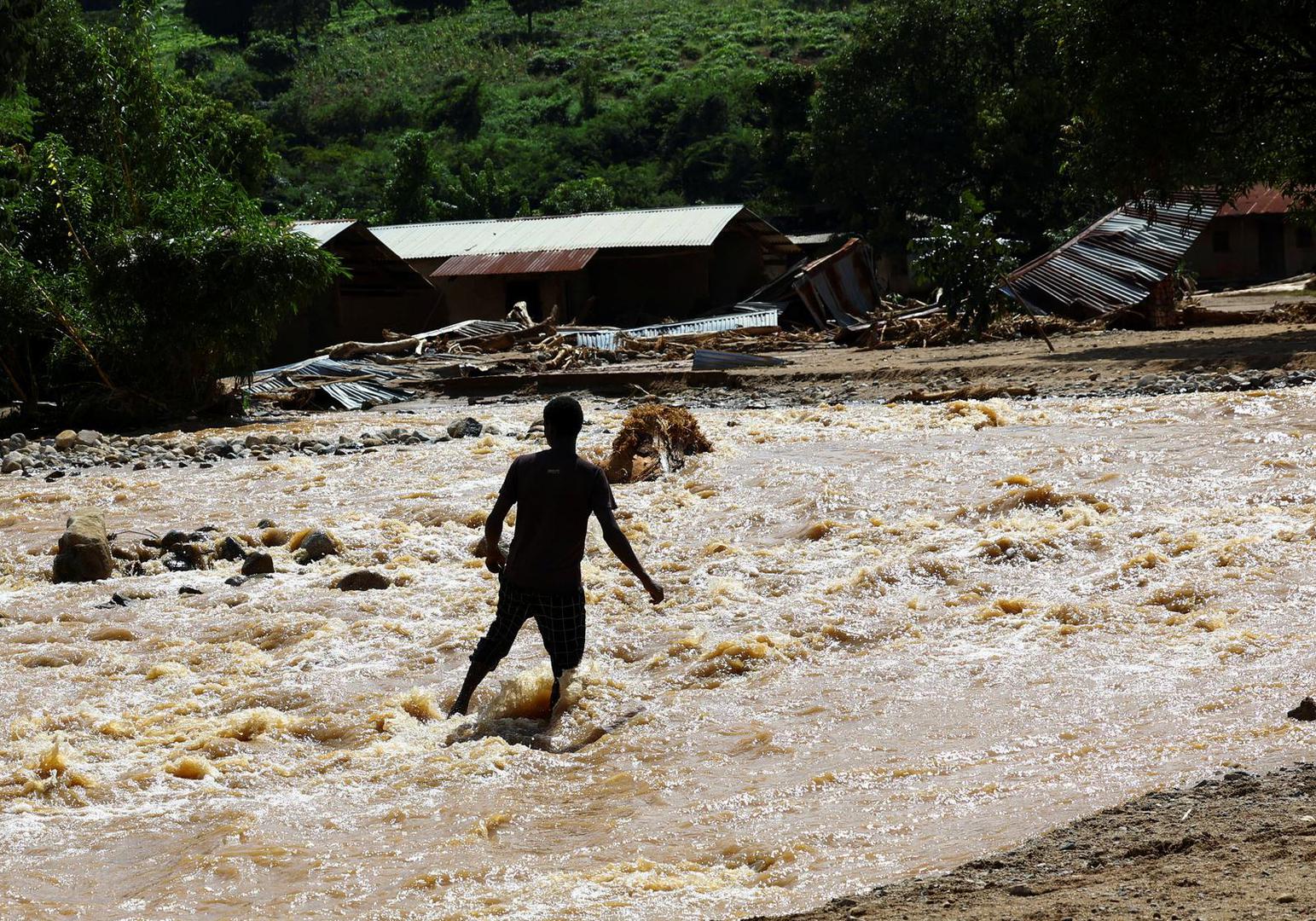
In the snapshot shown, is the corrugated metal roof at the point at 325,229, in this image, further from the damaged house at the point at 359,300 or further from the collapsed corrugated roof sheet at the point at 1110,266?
the collapsed corrugated roof sheet at the point at 1110,266

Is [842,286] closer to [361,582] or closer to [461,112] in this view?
[361,582]

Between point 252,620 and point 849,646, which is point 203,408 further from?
point 849,646

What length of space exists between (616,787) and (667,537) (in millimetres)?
5093

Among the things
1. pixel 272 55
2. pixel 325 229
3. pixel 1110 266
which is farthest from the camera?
pixel 272 55

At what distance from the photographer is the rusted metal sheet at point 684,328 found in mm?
26297

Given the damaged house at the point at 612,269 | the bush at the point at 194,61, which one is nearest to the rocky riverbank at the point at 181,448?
the damaged house at the point at 612,269

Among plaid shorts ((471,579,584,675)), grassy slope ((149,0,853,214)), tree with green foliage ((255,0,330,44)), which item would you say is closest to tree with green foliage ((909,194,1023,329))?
plaid shorts ((471,579,584,675))

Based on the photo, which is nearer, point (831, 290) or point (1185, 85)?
point (1185, 85)

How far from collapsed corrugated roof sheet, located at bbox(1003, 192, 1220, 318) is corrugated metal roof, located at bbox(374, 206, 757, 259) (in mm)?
7459

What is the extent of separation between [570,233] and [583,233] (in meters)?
0.37

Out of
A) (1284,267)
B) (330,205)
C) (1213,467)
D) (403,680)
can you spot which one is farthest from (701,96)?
(403,680)

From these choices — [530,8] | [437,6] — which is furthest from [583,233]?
[437,6]

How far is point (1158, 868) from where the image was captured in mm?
3812

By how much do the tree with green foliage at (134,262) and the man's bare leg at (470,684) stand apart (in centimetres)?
1276
